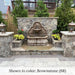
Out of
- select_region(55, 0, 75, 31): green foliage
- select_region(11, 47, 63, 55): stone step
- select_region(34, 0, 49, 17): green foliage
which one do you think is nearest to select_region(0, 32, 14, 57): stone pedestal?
select_region(11, 47, 63, 55): stone step

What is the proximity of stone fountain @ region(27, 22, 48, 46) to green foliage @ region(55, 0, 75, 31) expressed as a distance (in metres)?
1.62

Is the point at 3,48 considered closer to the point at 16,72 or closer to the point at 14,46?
the point at 14,46

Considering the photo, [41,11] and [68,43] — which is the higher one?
[41,11]

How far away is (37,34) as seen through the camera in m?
5.90

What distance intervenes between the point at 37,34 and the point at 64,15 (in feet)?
9.16

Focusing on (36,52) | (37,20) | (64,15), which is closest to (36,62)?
(36,52)

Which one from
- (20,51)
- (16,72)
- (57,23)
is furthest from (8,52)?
(57,23)

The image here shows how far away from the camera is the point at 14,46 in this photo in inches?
186

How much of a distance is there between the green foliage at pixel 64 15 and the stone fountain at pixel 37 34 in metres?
1.62

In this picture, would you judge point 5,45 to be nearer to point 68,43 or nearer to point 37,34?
point 37,34

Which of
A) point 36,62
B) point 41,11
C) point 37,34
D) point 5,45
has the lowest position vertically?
point 36,62

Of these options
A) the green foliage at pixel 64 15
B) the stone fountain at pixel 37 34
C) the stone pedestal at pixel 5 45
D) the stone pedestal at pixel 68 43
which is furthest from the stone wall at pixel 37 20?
the stone pedestal at pixel 5 45

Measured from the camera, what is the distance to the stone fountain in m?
5.23

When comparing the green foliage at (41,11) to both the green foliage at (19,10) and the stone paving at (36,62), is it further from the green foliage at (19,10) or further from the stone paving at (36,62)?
the stone paving at (36,62)
